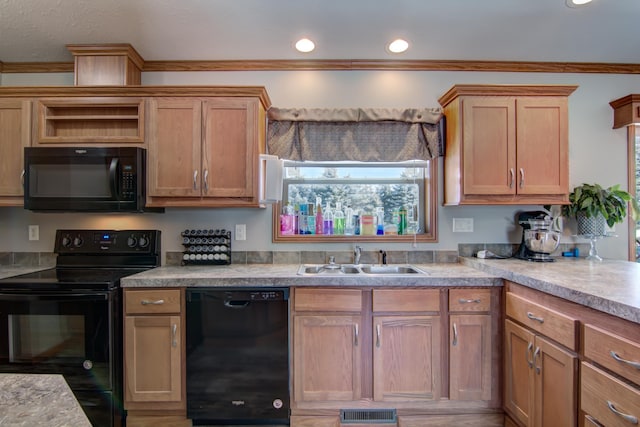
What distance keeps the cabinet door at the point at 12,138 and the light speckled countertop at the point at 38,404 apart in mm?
2135

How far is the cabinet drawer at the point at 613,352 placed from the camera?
3.78 ft

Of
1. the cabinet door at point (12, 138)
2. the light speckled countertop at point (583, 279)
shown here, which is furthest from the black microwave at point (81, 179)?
the light speckled countertop at point (583, 279)

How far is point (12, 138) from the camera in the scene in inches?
88.9

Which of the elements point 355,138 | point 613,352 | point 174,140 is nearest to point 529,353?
point 613,352

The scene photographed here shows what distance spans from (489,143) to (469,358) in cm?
142

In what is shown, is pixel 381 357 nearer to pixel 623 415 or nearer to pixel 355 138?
pixel 623 415

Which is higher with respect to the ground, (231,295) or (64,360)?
(231,295)

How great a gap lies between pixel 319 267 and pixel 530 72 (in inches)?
90.9

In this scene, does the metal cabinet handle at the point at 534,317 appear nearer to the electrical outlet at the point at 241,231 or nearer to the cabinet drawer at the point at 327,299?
the cabinet drawer at the point at 327,299

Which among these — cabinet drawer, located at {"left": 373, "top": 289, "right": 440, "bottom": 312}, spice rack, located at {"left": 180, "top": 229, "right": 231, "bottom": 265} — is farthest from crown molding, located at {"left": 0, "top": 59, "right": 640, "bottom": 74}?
cabinet drawer, located at {"left": 373, "top": 289, "right": 440, "bottom": 312}

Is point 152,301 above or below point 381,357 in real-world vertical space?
above

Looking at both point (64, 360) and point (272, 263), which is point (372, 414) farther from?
point (64, 360)

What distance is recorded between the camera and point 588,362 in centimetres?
135

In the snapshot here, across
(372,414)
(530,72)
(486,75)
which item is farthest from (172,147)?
(530,72)
